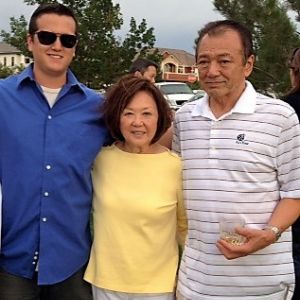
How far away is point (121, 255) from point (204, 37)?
113 centimetres

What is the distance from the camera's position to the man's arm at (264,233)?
2.59 metres

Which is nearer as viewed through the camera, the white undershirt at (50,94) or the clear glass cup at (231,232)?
the clear glass cup at (231,232)

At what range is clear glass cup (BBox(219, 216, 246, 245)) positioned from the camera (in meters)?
2.60

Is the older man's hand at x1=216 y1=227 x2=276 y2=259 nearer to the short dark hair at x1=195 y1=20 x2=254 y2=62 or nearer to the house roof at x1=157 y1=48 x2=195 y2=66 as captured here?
the short dark hair at x1=195 y1=20 x2=254 y2=62

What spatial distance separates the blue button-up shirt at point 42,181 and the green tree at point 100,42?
16.8 meters

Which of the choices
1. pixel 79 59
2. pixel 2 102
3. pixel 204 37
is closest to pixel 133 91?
pixel 204 37

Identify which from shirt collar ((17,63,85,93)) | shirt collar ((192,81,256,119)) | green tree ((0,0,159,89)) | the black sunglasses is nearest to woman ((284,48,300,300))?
shirt collar ((192,81,256,119))

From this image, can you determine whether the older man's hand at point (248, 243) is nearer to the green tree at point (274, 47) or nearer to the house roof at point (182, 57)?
the green tree at point (274, 47)

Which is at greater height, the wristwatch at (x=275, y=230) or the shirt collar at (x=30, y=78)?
the shirt collar at (x=30, y=78)

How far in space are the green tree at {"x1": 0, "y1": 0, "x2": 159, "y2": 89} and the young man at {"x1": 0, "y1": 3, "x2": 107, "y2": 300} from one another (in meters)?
16.6

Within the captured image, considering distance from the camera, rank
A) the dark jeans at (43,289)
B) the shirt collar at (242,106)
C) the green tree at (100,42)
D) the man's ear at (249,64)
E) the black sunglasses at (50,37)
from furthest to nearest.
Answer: the green tree at (100,42)
the black sunglasses at (50,37)
the dark jeans at (43,289)
the man's ear at (249,64)
the shirt collar at (242,106)

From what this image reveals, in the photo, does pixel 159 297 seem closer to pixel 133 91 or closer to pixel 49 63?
pixel 133 91

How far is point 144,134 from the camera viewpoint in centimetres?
299

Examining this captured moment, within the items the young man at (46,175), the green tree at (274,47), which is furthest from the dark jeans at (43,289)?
the green tree at (274,47)
